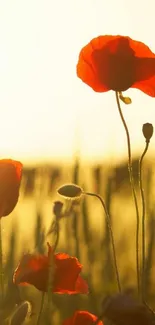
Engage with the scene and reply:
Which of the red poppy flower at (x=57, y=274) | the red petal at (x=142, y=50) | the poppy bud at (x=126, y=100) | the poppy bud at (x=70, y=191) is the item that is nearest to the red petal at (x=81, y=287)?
the red poppy flower at (x=57, y=274)

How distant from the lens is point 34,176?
1531 millimetres

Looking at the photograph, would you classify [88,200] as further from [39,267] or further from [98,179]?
[39,267]

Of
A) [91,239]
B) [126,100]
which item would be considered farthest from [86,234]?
[126,100]

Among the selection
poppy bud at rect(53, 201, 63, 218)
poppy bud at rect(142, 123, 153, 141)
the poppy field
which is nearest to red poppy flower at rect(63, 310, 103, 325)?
the poppy field

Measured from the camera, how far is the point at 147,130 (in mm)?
990

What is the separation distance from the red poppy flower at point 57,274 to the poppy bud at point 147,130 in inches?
7.4

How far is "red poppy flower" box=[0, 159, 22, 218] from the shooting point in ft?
3.03

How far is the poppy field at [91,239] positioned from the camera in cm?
87

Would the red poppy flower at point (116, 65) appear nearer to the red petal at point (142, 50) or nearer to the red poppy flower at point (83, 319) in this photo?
the red petal at point (142, 50)

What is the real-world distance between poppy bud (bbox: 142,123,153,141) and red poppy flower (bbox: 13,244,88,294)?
19 centimetres

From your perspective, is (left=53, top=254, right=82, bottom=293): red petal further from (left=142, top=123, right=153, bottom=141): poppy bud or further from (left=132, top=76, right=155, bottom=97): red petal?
(left=132, top=76, right=155, bottom=97): red petal

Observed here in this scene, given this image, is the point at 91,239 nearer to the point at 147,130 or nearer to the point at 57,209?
the point at 147,130

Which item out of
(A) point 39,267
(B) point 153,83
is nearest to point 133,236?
(B) point 153,83

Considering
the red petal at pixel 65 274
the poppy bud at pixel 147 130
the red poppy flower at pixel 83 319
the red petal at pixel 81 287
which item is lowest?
the red poppy flower at pixel 83 319
